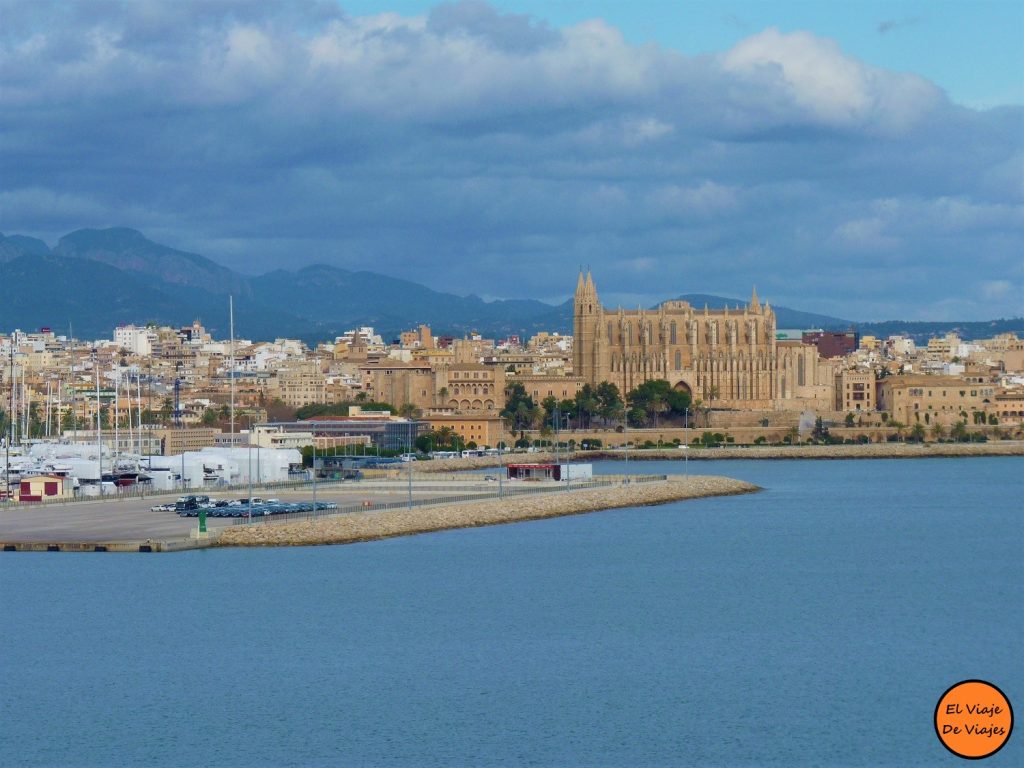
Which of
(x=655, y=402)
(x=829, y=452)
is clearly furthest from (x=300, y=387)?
(x=829, y=452)

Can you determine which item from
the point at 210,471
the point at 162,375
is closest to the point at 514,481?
the point at 210,471

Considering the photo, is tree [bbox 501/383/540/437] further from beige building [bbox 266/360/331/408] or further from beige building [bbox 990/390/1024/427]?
beige building [bbox 990/390/1024/427]

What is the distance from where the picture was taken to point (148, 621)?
33750 mm

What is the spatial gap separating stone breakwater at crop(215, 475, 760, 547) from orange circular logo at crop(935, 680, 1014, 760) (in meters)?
26.5

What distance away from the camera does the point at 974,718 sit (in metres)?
19.4

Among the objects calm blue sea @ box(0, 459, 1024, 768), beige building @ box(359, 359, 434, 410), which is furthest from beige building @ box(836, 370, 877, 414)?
calm blue sea @ box(0, 459, 1024, 768)

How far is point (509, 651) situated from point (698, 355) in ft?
297

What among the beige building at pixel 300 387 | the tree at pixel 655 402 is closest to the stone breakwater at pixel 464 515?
the tree at pixel 655 402

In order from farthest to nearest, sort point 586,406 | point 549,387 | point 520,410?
point 549,387 < point 586,406 < point 520,410

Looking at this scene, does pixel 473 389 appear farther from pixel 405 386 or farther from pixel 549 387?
pixel 549 387

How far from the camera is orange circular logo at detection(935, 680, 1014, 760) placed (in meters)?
19.3

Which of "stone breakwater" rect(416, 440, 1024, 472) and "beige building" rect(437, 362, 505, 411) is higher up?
"beige building" rect(437, 362, 505, 411)

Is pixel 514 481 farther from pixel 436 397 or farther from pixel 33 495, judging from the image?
pixel 436 397

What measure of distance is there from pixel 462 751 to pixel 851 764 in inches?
183
